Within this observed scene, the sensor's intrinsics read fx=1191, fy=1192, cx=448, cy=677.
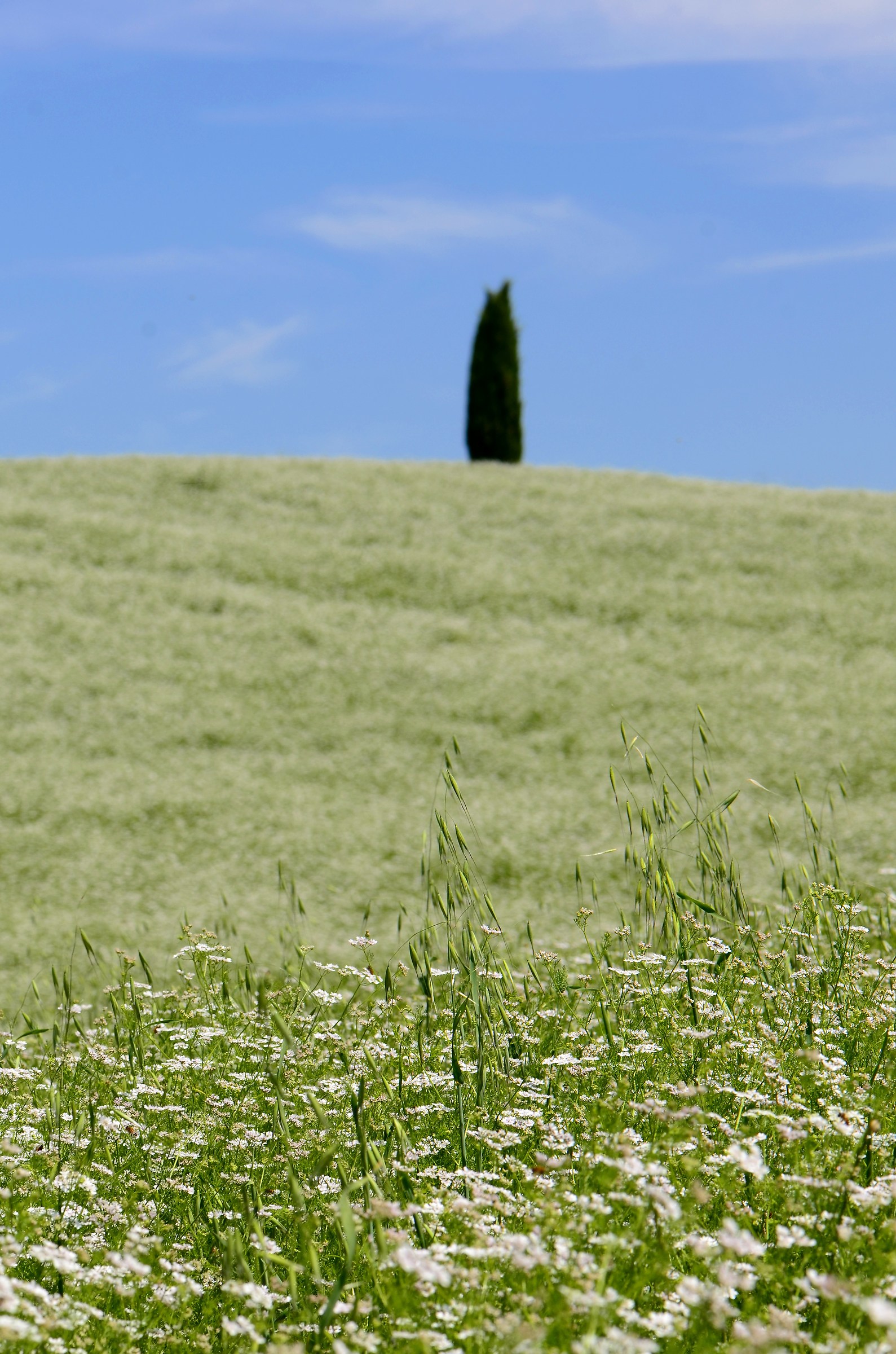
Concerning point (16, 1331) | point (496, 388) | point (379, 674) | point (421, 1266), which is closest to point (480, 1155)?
point (421, 1266)

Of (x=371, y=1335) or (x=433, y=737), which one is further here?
(x=433, y=737)

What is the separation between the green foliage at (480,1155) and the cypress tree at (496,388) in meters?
23.7

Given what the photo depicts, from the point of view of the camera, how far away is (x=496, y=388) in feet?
96.6

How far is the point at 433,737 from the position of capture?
1680 centimetres

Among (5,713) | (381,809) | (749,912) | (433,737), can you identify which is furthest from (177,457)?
(749,912)

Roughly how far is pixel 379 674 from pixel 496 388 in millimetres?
13102

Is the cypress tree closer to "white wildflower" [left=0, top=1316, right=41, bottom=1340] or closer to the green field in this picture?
the green field

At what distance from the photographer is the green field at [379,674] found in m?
13.4

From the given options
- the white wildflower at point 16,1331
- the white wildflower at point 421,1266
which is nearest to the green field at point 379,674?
the white wildflower at point 16,1331

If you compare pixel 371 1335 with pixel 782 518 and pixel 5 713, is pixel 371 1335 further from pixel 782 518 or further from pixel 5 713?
pixel 782 518

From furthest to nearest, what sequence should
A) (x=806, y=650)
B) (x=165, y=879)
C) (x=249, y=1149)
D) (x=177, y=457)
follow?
(x=177, y=457) < (x=806, y=650) < (x=165, y=879) < (x=249, y=1149)

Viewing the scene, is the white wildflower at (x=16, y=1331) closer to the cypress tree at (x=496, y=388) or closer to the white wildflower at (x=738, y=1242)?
the white wildflower at (x=738, y=1242)

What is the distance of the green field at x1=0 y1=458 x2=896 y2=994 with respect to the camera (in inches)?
528

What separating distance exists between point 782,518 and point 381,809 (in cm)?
1492
